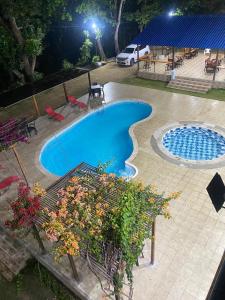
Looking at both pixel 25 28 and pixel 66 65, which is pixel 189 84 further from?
pixel 25 28

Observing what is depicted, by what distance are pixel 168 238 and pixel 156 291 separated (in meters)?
1.87

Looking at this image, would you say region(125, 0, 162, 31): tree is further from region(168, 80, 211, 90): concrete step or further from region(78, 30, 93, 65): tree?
region(168, 80, 211, 90): concrete step

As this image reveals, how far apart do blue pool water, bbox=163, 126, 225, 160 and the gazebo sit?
6.36 m

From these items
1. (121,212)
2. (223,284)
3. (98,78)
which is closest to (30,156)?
(121,212)

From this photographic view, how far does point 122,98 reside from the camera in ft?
62.2

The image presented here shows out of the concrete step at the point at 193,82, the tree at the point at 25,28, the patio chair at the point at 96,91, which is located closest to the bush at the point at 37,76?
the tree at the point at 25,28

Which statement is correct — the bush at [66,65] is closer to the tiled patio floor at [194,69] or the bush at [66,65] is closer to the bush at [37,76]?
the bush at [37,76]

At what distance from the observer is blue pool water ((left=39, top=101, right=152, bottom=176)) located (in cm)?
1357

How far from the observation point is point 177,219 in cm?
937

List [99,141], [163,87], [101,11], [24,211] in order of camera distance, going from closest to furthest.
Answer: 1. [24,211]
2. [99,141]
3. [163,87]
4. [101,11]

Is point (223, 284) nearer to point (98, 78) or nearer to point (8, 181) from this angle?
point (8, 181)

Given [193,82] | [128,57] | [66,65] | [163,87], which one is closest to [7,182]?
[163,87]

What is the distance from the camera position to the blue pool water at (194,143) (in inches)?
504

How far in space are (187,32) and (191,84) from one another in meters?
4.09
